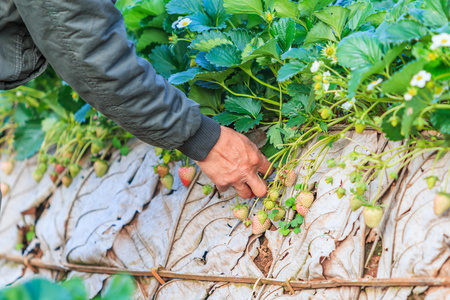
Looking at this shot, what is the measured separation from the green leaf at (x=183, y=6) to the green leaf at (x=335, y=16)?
495mm

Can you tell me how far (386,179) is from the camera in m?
1.21

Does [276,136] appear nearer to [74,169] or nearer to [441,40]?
[441,40]

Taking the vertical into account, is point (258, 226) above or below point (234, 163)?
below

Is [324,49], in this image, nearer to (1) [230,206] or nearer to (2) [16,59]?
(1) [230,206]

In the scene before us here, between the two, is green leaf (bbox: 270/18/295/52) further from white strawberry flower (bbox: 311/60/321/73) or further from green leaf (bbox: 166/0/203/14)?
green leaf (bbox: 166/0/203/14)

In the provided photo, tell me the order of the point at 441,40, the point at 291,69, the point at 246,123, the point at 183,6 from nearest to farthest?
the point at 441,40, the point at 291,69, the point at 246,123, the point at 183,6

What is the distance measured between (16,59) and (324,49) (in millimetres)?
863

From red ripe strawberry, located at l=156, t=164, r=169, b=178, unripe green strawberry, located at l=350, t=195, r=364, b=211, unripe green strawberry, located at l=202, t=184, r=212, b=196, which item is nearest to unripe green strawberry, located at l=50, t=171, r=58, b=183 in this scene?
red ripe strawberry, located at l=156, t=164, r=169, b=178

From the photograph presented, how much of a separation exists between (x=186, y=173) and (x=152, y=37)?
59 centimetres

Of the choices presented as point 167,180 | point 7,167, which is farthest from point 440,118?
point 7,167

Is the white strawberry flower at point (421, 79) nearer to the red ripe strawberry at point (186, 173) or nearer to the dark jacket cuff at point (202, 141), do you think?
the dark jacket cuff at point (202, 141)

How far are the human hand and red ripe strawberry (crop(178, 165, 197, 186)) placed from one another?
0.81 ft

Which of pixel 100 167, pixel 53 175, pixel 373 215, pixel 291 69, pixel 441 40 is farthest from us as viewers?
pixel 53 175

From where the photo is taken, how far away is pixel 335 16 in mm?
1266
